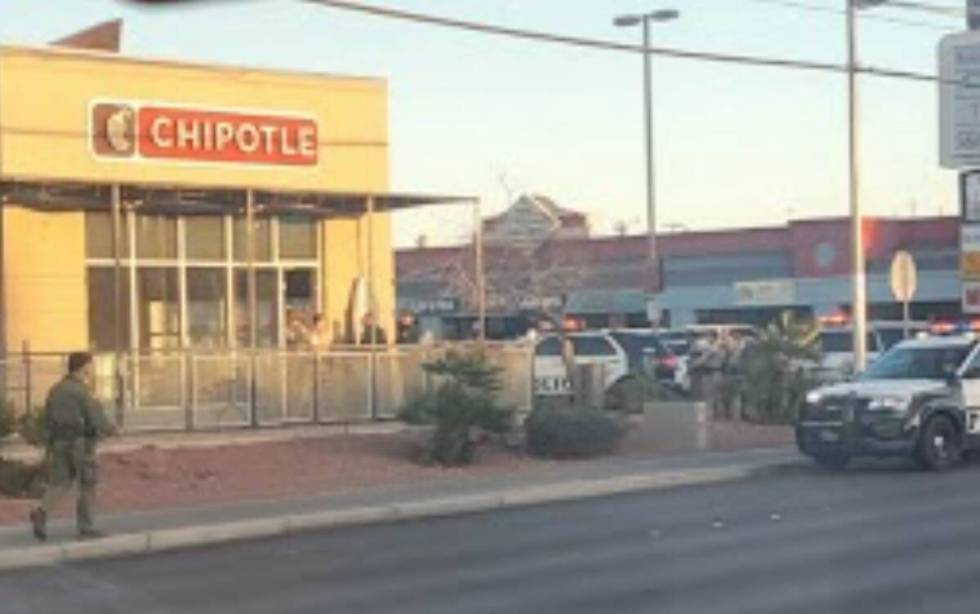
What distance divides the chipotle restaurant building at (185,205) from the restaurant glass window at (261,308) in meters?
0.02

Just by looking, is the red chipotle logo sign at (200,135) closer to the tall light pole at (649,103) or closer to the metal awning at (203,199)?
the metal awning at (203,199)

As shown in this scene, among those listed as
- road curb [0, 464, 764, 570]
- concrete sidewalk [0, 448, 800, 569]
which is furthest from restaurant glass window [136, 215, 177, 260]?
road curb [0, 464, 764, 570]

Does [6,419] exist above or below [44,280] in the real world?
below

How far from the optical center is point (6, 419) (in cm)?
1942

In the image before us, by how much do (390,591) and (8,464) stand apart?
863 cm

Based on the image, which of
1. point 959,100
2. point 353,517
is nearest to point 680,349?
point 959,100

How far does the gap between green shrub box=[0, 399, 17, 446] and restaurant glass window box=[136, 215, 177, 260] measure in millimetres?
6715

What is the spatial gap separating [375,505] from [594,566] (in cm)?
543

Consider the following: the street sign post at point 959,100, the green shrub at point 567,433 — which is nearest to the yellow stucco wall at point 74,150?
the green shrub at point 567,433

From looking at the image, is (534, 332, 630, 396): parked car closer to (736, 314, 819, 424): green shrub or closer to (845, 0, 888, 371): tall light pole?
(736, 314, 819, 424): green shrub

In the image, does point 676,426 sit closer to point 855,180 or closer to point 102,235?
point 855,180

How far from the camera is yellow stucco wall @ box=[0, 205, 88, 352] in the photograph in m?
24.8

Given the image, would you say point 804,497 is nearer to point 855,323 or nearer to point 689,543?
point 689,543

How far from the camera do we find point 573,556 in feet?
45.1
